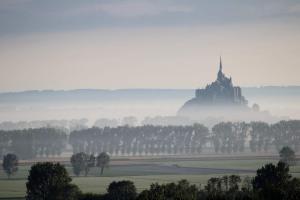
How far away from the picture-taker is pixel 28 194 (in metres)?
119

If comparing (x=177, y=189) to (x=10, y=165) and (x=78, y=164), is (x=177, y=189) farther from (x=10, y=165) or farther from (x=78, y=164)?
(x=10, y=165)

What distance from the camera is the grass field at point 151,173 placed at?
447ft

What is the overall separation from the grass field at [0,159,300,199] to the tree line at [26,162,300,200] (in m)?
6.08

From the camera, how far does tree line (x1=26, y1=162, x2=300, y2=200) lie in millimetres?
96438

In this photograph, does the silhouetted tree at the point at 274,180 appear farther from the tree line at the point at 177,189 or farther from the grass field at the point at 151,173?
the grass field at the point at 151,173

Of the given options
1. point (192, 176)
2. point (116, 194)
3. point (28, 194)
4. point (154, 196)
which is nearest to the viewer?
point (154, 196)

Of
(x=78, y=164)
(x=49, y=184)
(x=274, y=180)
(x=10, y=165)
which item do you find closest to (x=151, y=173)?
(x=78, y=164)

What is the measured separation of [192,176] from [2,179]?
1220 inches

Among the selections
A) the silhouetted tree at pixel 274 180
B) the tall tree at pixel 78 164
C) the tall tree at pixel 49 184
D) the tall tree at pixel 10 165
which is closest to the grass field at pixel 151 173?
the tall tree at pixel 10 165

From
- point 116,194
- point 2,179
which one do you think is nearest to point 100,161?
point 2,179

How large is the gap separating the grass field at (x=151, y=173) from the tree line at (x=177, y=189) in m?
6.08

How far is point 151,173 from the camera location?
16188 cm

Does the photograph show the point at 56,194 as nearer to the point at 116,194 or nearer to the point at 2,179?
the point at 116,194

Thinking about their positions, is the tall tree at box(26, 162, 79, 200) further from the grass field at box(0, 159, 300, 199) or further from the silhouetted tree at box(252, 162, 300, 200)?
the silhouetted tree at box(252, 162, 300, 200)
